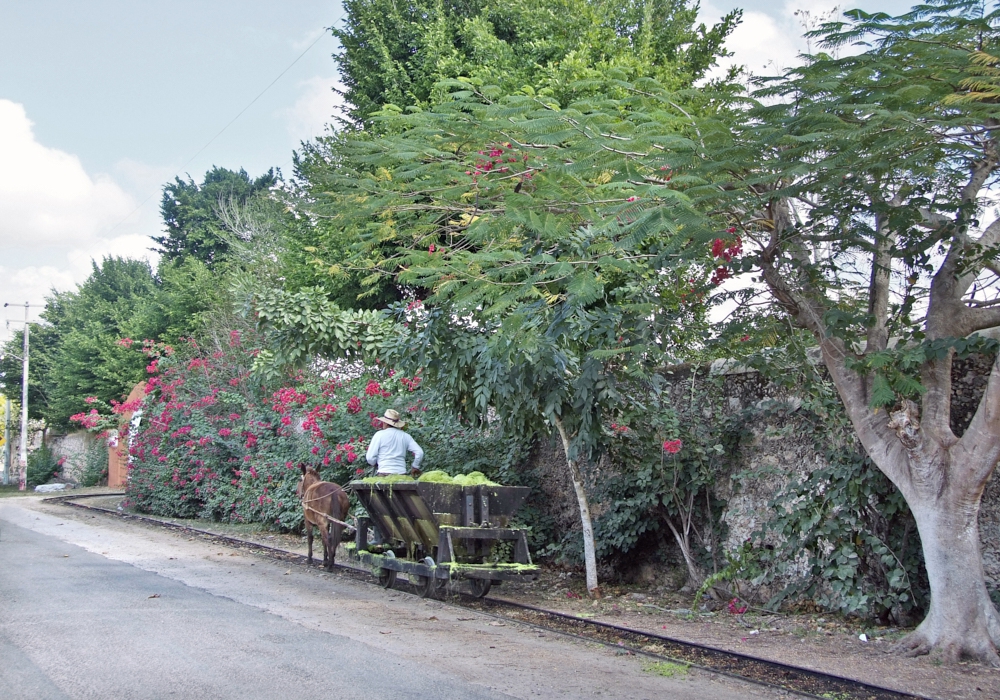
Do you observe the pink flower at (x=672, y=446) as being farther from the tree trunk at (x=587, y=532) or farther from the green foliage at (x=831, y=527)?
the tree trunk at (x=587, y=532)

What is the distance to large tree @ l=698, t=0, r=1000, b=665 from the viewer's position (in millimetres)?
6547

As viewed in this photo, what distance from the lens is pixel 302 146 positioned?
2562cm

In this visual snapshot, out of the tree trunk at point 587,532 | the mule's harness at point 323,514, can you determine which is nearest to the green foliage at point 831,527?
the tree trunk at point 587,532

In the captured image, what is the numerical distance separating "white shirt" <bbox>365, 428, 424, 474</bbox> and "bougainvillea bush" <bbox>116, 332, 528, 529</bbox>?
712 millimetres

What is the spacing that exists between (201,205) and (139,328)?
8.98 m

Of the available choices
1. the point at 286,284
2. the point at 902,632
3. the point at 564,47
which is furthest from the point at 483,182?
the point at 286,284

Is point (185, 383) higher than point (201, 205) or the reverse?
the reverse

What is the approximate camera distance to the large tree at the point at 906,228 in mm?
6547

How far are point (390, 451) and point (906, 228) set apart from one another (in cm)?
678

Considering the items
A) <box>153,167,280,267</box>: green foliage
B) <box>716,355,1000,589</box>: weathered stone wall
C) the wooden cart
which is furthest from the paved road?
<box>153,167,280,267</box>: green foliage

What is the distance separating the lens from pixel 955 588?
22.0 ft

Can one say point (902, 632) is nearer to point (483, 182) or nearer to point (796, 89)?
point (796, 89)

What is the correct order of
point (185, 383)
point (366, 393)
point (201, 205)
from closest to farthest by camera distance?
1. point (366, 393)
2. point (185, 383)
3. point (201, 205)

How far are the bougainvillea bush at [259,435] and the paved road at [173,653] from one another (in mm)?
4238
